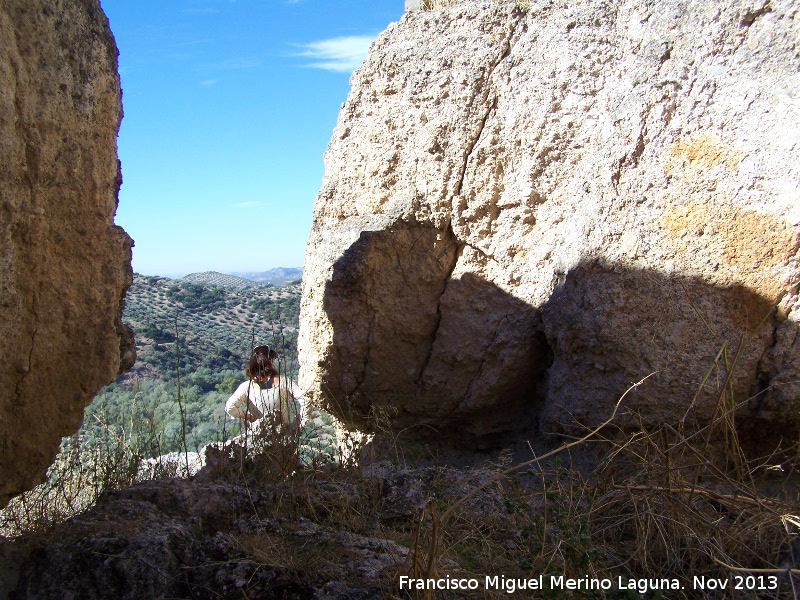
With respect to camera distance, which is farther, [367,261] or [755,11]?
[367,261]

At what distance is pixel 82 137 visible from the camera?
244 cm

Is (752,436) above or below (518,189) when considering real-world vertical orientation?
below

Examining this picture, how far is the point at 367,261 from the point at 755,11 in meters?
2.28

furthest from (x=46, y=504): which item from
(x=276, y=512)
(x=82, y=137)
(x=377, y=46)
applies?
(x=377, y=46)

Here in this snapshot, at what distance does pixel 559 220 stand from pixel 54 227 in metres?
2.44

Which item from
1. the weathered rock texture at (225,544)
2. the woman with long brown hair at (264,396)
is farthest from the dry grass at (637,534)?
the woman with long brown hair at (264,396)

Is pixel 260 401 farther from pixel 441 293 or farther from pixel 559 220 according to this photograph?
pixel 559 220

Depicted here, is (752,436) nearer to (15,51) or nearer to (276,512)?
(276,512)

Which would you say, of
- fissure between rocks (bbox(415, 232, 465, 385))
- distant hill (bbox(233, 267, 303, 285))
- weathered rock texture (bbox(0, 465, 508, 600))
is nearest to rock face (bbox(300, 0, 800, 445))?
fissure between rocks (bbox(415, 232, 465, 385))

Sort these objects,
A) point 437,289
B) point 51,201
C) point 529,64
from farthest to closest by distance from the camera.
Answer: point 437,289
point 529,64
point 51,201

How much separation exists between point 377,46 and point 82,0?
6.59ft

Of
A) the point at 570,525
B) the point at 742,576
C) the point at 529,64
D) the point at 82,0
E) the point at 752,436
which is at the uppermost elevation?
the point at 529,64

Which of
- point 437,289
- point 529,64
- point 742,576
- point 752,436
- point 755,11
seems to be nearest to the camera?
point 742,576

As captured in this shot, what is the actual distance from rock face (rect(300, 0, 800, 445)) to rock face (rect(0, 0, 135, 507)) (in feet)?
5.10
